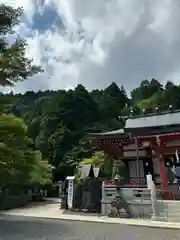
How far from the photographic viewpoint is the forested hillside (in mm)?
36500

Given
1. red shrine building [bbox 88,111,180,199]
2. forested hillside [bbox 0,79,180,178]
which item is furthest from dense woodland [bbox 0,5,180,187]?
red shrine building [bbox 88,111,180,199]

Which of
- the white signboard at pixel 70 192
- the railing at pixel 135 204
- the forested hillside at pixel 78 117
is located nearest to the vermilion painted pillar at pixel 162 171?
the railing at pixel 135 204

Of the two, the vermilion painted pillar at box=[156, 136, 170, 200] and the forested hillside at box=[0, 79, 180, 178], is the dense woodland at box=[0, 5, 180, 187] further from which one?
the vermilion painted pillar at box=[156, 136, 170, 200]

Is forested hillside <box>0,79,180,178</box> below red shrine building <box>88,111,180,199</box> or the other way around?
the other way around

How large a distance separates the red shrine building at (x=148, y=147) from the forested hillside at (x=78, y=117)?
18832mm

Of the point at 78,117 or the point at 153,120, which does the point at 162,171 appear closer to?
the point at 153,120

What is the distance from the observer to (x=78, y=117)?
45188 mm

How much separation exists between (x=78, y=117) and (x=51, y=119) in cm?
422

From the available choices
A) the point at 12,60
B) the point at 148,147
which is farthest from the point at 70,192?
the point at 12,60

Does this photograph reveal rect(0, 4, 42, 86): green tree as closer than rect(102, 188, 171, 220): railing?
Yes

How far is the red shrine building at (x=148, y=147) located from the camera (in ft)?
42.4

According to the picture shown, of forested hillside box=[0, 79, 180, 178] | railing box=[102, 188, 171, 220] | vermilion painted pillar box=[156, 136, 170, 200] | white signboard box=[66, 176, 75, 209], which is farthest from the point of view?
forested hillside box=[0, 79, 180, 178]

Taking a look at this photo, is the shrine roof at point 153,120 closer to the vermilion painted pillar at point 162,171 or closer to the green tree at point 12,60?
the vermilion painted pillar at point 162,171

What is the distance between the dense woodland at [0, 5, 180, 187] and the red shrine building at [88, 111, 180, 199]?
3.82 metres
